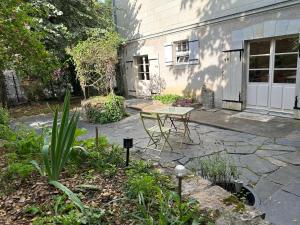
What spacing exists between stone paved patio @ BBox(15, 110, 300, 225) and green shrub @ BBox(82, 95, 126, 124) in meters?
0.86

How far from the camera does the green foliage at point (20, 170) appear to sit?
2401 mm

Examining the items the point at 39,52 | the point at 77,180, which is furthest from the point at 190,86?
the point at 77,180

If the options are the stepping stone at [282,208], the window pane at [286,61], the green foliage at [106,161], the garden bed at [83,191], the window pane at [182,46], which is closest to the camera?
the garden bed at [83,191]

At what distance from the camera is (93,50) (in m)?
7.26

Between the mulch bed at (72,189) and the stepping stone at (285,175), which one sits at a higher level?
the mulch bed at (72,189)

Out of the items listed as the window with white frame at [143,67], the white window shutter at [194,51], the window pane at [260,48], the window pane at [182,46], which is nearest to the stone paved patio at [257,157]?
the window pane at [260,48]

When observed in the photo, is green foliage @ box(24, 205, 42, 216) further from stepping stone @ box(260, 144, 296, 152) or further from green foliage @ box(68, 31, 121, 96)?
green foliage @ box(68, 31, 121, 96)

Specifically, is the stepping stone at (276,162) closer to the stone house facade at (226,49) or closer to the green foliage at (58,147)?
the stone house facade at (226,49)

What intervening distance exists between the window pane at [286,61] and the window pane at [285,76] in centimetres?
14

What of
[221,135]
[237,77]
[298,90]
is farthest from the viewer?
[237,77]

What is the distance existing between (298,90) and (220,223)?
4997mm

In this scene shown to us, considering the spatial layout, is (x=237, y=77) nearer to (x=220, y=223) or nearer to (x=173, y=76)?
(x=173, y=76)

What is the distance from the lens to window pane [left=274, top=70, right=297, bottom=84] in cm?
581

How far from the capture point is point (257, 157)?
391 centimetres
